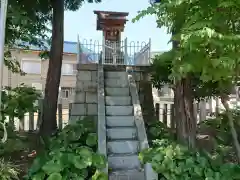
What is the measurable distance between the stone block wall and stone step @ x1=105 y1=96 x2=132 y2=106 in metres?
0.77

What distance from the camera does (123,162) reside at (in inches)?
180

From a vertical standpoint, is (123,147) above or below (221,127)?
below

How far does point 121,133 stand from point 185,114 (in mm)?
1278

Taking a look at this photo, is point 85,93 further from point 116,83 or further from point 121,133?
point 121,133

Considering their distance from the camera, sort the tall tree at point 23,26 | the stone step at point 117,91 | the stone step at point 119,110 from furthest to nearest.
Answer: the stone step at point 117,91, the stone step at point 119,110, the tall tree at point 23,26

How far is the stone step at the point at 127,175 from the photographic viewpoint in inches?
168

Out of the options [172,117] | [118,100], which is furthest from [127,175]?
[172,117]

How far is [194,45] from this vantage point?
10.4 feet

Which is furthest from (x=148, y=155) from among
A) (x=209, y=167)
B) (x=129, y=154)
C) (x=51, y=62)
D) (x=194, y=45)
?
(x=51, y=62)

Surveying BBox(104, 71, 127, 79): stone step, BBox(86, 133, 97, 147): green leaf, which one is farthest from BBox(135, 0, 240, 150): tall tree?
BBox(104, 71, 127, 79): stone step

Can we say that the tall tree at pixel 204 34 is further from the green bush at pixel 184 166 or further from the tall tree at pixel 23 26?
the tall tree at pixel 23 26

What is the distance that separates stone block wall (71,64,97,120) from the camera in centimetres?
674

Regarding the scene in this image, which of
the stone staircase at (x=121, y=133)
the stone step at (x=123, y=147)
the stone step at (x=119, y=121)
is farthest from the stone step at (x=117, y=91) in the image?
the stone step at (x=123, y=147)

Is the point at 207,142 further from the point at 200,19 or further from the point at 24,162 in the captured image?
the point at 24,162
